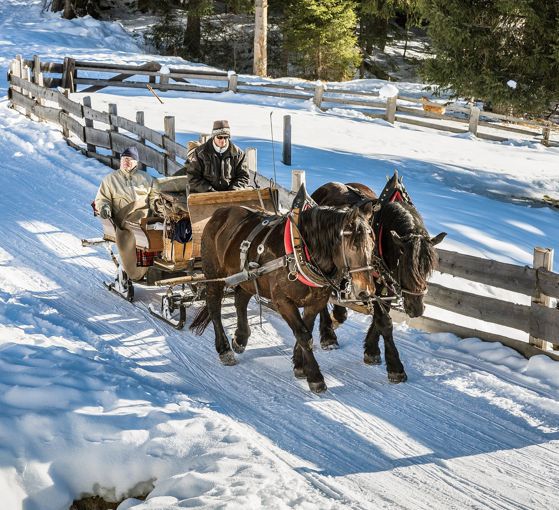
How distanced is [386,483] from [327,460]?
506mm

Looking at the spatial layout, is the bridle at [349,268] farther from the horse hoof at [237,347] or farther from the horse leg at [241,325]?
the horse hoof at [237,347]

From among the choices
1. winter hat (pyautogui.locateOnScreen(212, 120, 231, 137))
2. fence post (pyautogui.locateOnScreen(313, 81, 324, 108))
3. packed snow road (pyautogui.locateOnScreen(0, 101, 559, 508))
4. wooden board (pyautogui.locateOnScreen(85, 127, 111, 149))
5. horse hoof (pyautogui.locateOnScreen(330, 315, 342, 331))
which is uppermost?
fence post (pyautogui.locateOnScreen(313, 81, 324, 108))

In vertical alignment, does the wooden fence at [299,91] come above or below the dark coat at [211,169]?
above

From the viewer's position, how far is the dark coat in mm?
8797

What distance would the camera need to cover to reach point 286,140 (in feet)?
52.9

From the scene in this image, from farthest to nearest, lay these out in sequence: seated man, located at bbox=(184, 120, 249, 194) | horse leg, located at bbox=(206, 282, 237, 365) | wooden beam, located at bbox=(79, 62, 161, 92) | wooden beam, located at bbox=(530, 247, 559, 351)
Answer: wooden beam, located at bbox=(79, 62, 161, 92) < seated man, located at bbox=(184, 120, 249, 194) < horse leg, located at bbox=(206, 282, 237, 365) < wooden beam, located at bbox=(530, 247, 559, 351)

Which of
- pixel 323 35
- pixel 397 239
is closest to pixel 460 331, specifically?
pixel 397 239

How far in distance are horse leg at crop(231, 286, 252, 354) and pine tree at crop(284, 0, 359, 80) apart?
76.2 feet

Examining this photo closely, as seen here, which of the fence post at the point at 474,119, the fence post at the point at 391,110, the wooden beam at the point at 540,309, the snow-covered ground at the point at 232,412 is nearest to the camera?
the snow-covered ground at the point at 232,412

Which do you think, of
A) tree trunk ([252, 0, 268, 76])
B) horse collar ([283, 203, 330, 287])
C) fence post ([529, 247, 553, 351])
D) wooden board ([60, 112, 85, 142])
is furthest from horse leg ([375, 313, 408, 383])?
tree trunk ([252, 0, 268, 76])

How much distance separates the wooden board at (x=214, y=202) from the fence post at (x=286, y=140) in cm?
743

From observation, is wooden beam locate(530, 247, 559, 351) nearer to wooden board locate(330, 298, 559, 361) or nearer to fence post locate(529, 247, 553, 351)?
fence post locate(529, 247, 553, 351)

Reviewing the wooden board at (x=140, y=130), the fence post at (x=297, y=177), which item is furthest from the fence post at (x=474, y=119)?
the fence post at (x=297, y=177)

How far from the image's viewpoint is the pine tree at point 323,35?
29.6 metres
